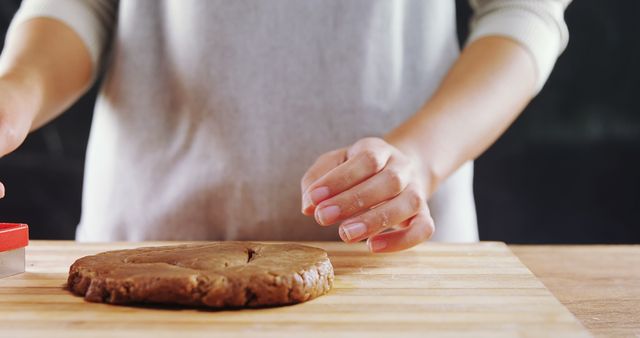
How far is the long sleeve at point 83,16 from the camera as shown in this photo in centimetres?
148

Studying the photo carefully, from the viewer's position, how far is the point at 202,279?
857mm

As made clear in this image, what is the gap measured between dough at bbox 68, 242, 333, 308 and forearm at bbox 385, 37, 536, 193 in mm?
401

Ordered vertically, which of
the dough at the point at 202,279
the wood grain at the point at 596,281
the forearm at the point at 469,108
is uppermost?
the forearm at the point at 469,108

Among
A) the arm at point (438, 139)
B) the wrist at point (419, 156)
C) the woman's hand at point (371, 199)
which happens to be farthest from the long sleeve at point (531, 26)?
the woman's hand at point (371, 199)

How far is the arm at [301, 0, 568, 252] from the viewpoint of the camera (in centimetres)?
107

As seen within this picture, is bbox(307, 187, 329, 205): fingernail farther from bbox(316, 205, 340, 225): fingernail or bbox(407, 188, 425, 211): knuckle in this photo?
bbox(407, 188, 425, 211): knuckle

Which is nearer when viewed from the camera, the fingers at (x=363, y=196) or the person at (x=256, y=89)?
the fingers at (x=363, y=196)

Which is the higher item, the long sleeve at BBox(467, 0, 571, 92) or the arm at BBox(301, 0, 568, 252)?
the long sleeve at BBox(467, 0, 571, 92)

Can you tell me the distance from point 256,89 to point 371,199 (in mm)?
479

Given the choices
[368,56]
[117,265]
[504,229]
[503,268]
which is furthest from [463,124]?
[504,229]

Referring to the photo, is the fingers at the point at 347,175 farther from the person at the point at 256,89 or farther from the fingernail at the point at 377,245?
the person at the point at 256,89

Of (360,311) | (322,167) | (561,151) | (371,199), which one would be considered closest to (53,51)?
(322,167)

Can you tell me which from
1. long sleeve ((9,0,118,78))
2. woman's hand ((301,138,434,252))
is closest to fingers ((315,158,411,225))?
woman's hand ((301,138,434,252))

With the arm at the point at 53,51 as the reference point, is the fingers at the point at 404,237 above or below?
below
